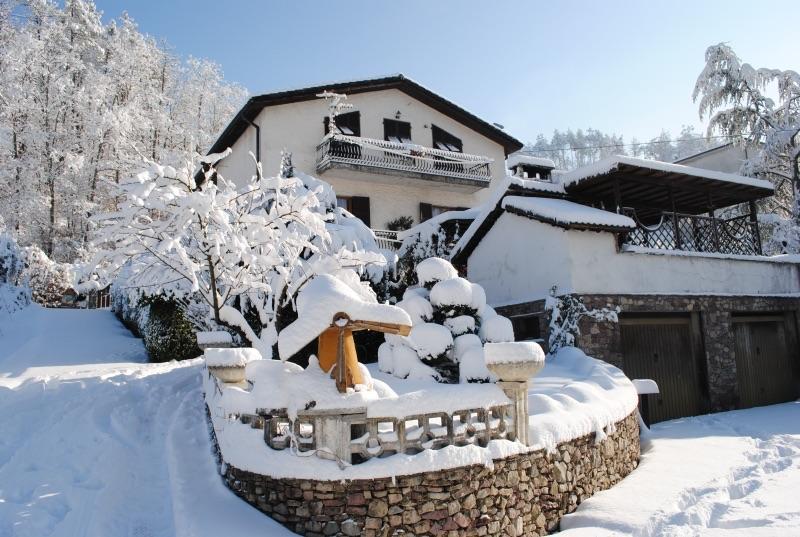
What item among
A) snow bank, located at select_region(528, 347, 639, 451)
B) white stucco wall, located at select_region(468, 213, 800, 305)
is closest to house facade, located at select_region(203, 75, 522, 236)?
white stucco wall, located at select_region(468, 213, 800, 305)

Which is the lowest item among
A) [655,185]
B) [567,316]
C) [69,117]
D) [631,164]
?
[567,316]

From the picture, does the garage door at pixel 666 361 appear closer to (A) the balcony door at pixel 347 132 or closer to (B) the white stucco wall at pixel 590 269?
(B) the white stucco wall at pixel 590 269

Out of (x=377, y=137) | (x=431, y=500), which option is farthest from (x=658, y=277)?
(x=377, y=137)

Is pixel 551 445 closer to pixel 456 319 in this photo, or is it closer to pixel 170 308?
pixel 456 319

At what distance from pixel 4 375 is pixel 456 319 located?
30.4 ft

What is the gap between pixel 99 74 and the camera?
1009 inches

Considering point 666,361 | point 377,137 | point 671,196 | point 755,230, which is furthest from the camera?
point 377,137

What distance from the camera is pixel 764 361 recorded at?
1397cm

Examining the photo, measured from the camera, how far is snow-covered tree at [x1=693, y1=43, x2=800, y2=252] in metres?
17.7

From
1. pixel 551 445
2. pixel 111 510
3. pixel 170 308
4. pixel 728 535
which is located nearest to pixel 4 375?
pixel 170 308

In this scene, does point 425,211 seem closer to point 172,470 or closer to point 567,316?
point 567,316

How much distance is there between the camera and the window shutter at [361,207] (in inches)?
728

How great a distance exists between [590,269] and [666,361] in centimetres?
313

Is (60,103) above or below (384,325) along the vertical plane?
above
